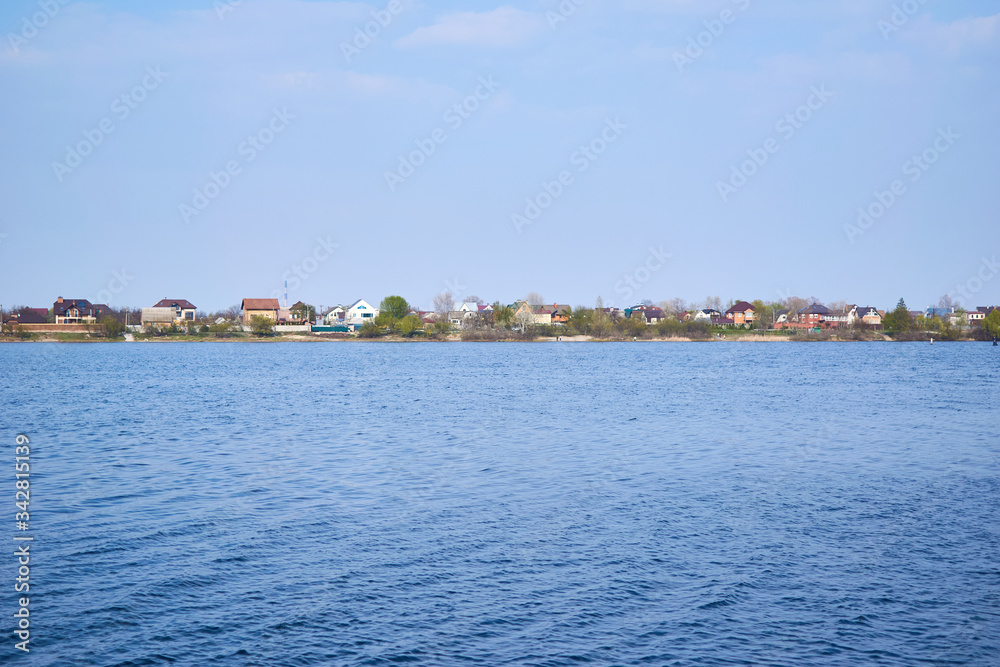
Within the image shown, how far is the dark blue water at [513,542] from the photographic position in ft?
37.8

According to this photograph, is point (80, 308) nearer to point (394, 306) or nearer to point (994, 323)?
point (394, 306)

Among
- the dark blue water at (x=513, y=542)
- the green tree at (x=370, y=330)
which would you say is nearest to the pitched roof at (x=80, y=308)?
the green tree at (x=370, y=330)

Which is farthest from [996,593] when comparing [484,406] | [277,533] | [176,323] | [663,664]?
[176,323]

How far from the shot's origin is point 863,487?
21.8 meters

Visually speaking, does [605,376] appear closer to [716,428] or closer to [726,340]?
[716,428]

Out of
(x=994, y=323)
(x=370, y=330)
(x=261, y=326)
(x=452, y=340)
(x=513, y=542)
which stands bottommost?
(x=513, y=542)

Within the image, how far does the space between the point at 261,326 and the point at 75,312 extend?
4741 cm

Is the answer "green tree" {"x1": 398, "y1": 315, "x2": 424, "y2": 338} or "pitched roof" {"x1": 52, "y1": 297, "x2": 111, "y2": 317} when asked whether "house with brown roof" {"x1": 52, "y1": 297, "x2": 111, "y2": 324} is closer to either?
"pitched roof" {"x1": 52, "y1": 297, "x2": 111, "y2": 317}

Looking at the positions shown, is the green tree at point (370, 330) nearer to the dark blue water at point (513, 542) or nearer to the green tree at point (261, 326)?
the green tree at point (261, 326)

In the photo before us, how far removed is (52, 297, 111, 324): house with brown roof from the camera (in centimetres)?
18038

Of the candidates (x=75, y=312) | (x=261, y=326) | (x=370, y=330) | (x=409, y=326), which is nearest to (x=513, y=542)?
(x=409, y=326)

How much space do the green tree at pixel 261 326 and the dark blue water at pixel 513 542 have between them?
13447cm

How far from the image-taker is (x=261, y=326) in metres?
170

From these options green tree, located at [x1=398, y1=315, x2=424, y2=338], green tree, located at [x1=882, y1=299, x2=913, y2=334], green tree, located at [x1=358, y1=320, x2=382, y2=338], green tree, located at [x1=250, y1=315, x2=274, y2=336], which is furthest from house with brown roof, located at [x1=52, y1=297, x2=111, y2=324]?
green tree, located at [x1=882, y1=299, x2=913, y2=334]
